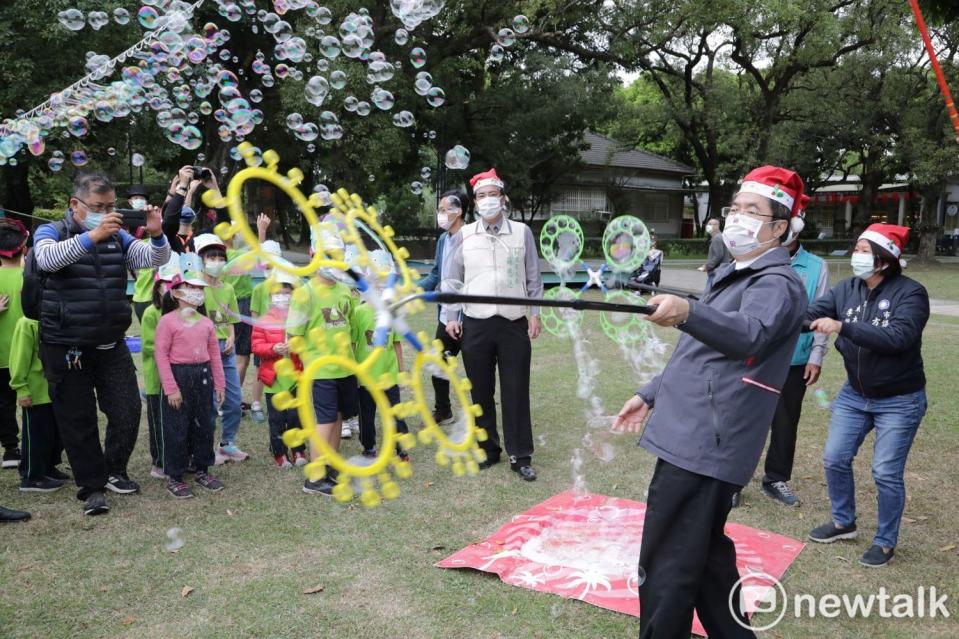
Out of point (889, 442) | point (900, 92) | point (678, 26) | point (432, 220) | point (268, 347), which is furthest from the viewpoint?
point (432, 220)

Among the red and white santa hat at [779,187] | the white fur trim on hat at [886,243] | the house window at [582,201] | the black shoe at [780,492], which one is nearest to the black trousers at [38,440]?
the red and white santa hat at [779,187]

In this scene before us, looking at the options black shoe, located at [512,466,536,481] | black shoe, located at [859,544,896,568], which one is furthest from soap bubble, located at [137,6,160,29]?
black shoe, located at [859,544,896,568]

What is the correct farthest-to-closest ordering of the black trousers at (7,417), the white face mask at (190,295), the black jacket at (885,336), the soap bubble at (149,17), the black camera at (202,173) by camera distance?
the soap bubble at (149,17), the black trousers at (7,417), the white face mask at (190,295), the black camera at (202,173), the black jacket at (885,336)

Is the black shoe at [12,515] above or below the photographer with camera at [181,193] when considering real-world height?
below

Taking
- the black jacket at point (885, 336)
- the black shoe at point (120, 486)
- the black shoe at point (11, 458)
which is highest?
the black jacket at point (885, 336)

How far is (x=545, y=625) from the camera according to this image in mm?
3281

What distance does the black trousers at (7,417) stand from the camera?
545 cm

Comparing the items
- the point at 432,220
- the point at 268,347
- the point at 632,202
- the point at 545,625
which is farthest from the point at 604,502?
the point at 632,202

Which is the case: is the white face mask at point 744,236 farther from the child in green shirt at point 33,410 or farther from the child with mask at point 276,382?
the child in green shirt at point 33,410

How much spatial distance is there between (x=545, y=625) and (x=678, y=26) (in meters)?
21.3

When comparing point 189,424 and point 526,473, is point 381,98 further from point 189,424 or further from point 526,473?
point 526,473

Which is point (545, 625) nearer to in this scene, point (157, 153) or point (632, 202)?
point (157, 153)

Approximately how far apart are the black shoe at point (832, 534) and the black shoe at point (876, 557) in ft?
0.76

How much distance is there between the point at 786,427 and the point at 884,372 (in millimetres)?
1031
